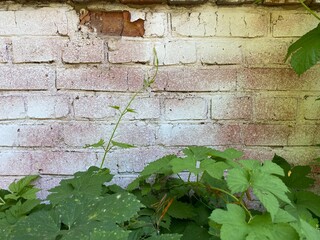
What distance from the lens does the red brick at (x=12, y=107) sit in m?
1.43

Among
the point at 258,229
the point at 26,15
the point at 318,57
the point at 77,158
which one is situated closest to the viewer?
the point at 258,229

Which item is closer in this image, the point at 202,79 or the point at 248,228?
the point at 248,228

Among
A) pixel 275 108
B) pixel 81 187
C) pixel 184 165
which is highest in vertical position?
pixel 275 108

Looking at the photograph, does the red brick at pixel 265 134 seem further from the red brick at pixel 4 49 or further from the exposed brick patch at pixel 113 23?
the red brick at pixel 4 49

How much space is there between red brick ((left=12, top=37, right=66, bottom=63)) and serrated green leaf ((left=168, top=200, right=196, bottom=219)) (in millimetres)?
692

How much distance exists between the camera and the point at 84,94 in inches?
56.3

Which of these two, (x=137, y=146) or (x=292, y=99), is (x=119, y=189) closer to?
(x=137, y=146)

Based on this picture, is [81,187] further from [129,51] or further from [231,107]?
[231,107]

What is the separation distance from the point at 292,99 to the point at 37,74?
3.24 ft

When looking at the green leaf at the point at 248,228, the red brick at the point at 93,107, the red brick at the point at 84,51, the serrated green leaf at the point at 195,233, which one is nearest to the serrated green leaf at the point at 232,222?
the green leaf at the point at 248,228

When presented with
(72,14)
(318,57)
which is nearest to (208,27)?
(318,57)

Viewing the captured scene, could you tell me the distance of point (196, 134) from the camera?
1472mm

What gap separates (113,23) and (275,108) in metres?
0.70

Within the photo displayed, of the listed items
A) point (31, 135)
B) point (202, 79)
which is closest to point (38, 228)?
point (31, 135)
